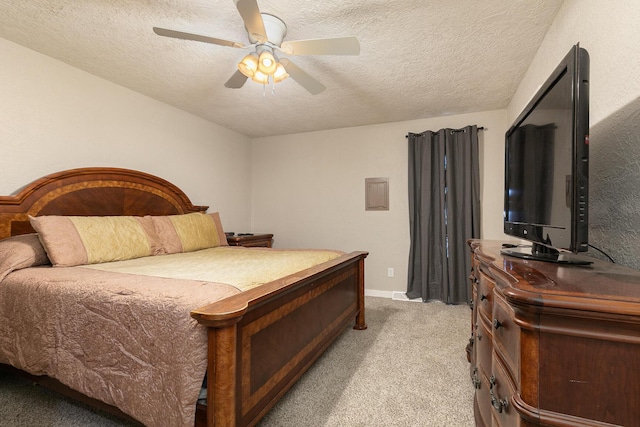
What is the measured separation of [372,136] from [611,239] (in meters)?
3.22

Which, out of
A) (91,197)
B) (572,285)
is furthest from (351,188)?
(572,285)

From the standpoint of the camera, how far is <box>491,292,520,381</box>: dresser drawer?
0.80 meters

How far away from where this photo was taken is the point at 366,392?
6.11ft

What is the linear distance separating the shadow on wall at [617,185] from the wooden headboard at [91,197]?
349 centimetres

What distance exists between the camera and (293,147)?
4676 mm

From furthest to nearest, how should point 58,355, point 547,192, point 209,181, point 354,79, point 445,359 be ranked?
point 209,181 → point 354,79 → point 445,359 → point 58,355 → point 547,192

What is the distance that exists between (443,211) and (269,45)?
285 cm

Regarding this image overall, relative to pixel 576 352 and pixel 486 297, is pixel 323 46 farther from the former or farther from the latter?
pixel 576 352

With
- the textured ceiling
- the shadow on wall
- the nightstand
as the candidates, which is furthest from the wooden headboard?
the shadow on wall

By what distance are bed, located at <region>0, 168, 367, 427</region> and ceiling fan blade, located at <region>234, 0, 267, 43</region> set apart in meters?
1.40

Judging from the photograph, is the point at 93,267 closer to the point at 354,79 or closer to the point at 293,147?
the point at 354,79

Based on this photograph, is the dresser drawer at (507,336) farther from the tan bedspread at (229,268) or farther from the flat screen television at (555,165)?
the tan bedspread at (229,268)

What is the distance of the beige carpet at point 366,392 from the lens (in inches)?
63.6

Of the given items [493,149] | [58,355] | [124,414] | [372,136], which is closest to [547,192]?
[124,414]
